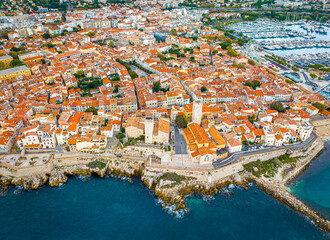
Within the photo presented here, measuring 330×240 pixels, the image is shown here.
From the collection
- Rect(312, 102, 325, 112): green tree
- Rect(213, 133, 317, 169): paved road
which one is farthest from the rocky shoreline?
Rect(312, 102, 325, 112): green tree

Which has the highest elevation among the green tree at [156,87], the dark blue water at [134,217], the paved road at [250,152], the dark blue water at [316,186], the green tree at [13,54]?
the green tree at [13,54]

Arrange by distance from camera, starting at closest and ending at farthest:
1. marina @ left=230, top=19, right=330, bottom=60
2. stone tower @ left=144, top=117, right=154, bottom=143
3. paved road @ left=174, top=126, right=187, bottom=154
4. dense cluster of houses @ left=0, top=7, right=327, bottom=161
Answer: stone tower @ left=144, top=117, right=154, bottom=143
paved road @ left=174, top=126, right=187, bottom=154
dense cluster of houses @ left=0, top=7, right=327, bottom=161
marina @ left=230, top=19, right=330, bottom=60

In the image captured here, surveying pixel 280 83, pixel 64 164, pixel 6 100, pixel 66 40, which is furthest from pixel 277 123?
pixel 66 40

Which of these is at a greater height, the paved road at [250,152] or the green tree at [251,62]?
the green tree at [251,62]

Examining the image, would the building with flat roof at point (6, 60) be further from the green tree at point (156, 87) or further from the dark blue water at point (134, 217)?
→ the dark blue water at point (134, 217)

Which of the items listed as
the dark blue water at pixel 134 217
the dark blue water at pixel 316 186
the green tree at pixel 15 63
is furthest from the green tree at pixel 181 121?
the green tree at pixel 15 63

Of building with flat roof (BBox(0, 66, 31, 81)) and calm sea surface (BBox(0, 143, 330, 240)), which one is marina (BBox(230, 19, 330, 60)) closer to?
calm sea surface (BBox(0, 143, 330, 240))

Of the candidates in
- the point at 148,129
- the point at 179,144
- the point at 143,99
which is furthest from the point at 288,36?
the point at 148,129

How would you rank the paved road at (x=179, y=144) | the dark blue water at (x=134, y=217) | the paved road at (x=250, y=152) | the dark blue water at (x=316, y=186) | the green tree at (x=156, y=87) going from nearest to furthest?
the dark blue water at (x=134, y=217) < the dark blue water at (x=316, y=186) < the paved road at (x=250, y=152) < the paved road at (x=179, y=144) < the green tree at (x=156, y=87)
